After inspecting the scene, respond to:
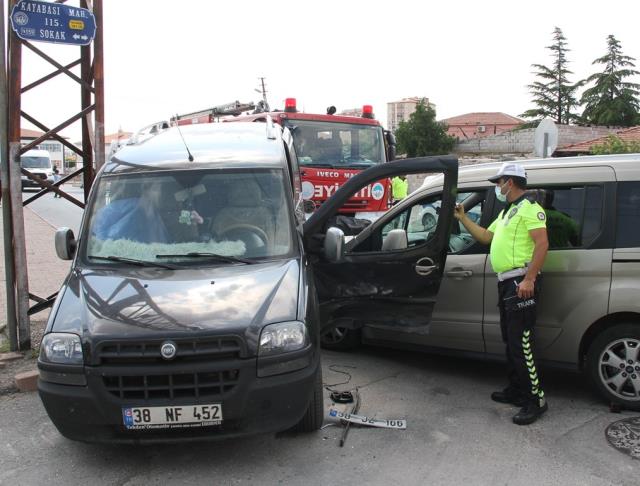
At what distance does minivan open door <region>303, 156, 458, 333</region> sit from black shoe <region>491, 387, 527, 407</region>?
775 millimetres

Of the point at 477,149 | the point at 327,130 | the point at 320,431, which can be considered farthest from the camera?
the point at 477,149

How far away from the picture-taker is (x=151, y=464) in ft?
12.0

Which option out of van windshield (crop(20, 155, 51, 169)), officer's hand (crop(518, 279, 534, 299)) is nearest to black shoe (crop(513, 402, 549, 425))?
officer's hand (crop(518, 279, 534, 299))

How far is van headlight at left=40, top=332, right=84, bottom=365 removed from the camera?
130 inches

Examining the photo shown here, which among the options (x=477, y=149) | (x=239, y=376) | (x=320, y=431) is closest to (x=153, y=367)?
(x=239, y=376)

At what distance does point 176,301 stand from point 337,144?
724 centimetres

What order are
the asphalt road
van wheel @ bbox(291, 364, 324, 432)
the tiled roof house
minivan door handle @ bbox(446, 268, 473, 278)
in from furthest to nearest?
the tiled roof house → minivan door handle @ bbox(446, 268, 473, 278) → van wheel @ bbox(291, 364, 324, 432) → the asphalt road

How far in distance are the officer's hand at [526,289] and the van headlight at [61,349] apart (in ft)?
9.43

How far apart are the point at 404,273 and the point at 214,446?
192 cm

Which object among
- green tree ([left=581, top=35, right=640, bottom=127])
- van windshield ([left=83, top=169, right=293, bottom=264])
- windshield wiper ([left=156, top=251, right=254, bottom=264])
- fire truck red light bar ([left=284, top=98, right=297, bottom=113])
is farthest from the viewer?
green tree ([left=581, top=35, right=640, bottom=127])

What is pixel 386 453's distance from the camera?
3.79m

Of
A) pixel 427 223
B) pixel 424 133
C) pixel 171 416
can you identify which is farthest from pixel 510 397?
pixel 424 133

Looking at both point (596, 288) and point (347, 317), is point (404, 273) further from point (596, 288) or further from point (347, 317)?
point (596, 288)

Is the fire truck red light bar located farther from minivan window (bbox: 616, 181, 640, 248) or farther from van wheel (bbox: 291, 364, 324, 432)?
van wheel (bbox: 291, 364, 324, 432)
